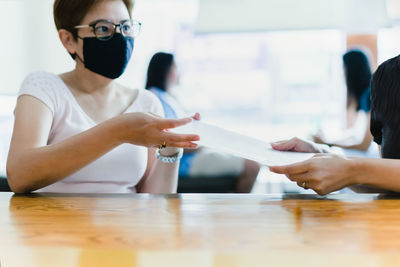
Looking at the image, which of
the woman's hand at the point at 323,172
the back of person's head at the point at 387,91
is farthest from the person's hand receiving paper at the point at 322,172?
the back of person's head at the point at 387,91

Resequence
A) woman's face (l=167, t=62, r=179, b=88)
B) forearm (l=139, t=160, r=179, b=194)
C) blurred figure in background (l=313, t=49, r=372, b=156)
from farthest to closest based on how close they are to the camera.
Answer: woman's face (l=167, t=62, r=179, b=88), blurred figure in background (l=313, t=49, r=372, b=156), forearm (l=139, t=160, r=179, b=194)

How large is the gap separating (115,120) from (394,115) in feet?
2.25

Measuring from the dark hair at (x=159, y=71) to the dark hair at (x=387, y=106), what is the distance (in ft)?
7.30

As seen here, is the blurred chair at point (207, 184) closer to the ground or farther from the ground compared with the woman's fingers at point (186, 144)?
closer to the ground

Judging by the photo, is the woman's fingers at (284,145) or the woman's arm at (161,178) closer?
the woman's fingers at (284,145)

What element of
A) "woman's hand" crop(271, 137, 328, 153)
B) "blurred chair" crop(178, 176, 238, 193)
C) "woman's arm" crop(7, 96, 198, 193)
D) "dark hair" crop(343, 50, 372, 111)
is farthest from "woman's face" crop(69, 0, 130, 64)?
"dark hair" crop(343, 50, 372, 111)

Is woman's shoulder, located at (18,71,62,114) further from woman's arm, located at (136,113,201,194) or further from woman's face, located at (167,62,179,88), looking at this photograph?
woman's face, located at (167,62,179,88)

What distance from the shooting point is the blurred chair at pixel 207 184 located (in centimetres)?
293

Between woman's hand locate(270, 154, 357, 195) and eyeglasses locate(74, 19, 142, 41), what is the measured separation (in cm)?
74

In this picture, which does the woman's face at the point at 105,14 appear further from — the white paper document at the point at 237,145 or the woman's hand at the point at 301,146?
the woman's hand at the point at 301,146

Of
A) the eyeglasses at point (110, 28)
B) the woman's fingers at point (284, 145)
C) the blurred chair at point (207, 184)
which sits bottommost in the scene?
the blurred chair at point (207, 184)

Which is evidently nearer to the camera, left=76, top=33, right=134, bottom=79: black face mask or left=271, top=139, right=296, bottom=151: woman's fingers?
left=271, top=139, right=296, bottom=151: woman's fingers

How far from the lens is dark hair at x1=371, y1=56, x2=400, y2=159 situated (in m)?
1.22

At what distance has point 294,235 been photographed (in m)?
0.71
